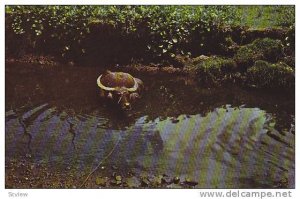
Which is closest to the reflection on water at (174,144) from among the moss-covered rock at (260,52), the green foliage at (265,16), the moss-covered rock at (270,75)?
the moss-covered rock at (270,75)

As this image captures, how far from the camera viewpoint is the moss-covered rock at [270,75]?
3.50 metres

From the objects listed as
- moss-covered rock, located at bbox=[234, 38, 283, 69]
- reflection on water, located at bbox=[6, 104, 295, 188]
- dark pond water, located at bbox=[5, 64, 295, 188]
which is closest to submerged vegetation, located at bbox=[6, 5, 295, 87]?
moss-covered rock, located at bbox=[234, 38, 283, 69]

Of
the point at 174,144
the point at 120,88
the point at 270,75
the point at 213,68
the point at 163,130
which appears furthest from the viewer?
the point at 213,68

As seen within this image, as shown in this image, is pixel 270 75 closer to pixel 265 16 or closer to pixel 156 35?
pixel 265 16

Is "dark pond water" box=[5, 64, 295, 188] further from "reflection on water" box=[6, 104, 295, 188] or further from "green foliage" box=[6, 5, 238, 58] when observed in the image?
"green foliage" box=[6, 5, 238, 58]

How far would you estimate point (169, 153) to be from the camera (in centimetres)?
286

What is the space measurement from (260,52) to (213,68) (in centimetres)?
41

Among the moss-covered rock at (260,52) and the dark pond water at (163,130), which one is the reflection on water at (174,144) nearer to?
the dark pond water at (163,130)

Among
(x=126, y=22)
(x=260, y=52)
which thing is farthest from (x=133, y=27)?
(x=260, y=52)

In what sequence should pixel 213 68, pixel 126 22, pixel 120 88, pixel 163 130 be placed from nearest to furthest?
pixel 163 130 → pixel 120 88 → pixel 213 68 → pixel 126 22

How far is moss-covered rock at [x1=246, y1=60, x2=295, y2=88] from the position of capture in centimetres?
350

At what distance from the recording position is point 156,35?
389 cm

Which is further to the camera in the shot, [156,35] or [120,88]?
[156,35]

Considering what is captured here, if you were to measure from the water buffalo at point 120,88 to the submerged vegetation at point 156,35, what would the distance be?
47cm
